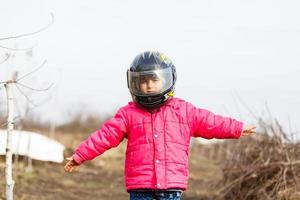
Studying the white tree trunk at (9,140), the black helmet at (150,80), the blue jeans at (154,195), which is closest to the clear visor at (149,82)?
the black helmet at (150,80)

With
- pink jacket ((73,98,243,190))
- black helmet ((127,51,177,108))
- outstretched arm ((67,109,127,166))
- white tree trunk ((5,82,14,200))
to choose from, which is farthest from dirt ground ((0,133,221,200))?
black helmet ((127,51,177,108))

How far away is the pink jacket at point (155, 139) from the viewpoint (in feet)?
18.0

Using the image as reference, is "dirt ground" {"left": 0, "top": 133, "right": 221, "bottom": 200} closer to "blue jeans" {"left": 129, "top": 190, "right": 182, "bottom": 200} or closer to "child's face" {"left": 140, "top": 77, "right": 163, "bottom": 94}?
"blue jeans" {"left": 129, "top": 190, "right": 182, "bottom": 200}

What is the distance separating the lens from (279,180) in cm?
880

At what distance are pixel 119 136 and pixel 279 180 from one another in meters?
3.71

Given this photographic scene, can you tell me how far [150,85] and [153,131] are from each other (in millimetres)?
348

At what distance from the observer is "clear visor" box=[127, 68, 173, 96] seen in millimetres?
5570

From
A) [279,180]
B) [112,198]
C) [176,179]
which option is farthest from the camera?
[112,198]

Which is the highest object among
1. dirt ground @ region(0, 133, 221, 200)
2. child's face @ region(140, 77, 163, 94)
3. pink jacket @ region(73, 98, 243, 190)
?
child's face @ region(140, 77, 163, 94)

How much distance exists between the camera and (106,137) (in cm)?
560

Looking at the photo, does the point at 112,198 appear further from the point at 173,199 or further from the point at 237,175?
the point at 173,199

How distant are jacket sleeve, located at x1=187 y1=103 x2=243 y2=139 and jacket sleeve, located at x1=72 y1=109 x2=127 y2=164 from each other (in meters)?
0.53

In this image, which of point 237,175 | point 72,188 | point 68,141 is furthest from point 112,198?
point 68,141

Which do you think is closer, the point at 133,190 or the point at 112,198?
the point at 133,190
